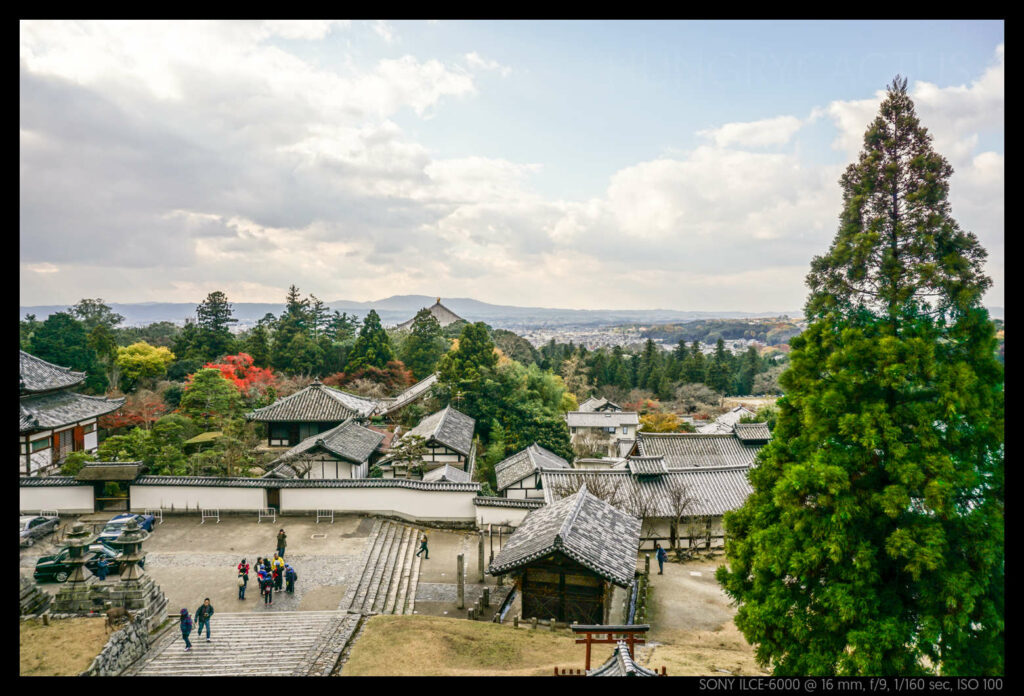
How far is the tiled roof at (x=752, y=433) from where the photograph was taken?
26875 millimetres

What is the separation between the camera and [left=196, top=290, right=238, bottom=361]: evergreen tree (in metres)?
34.2

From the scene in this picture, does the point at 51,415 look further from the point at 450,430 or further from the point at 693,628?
the point at 693,628

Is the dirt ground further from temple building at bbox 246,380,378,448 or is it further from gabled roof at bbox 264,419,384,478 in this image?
temple building at bbox 246,380,378,448

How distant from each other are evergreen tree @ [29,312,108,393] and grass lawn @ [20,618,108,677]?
1962cm

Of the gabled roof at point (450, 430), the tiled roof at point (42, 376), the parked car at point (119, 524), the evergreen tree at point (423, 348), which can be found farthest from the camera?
the evergreen tree at point (423, 348)

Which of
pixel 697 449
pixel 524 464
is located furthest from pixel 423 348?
pixel 697 449

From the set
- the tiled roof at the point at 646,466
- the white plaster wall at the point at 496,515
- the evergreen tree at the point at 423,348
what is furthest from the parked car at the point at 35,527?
the evergreen tree at the point at 423,348

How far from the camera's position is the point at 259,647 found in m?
9.66

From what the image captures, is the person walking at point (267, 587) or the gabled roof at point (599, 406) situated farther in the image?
the gabled roof at point (599, 406)

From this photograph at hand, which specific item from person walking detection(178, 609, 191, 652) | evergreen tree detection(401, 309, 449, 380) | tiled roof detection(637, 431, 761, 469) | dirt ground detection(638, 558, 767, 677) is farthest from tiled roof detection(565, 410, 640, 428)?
person walking detection(178, 609, 191, 652)

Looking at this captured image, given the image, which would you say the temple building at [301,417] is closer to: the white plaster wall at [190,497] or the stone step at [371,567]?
the white plaster wall at [190,497]

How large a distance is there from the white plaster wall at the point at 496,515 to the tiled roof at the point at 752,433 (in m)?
15.5
